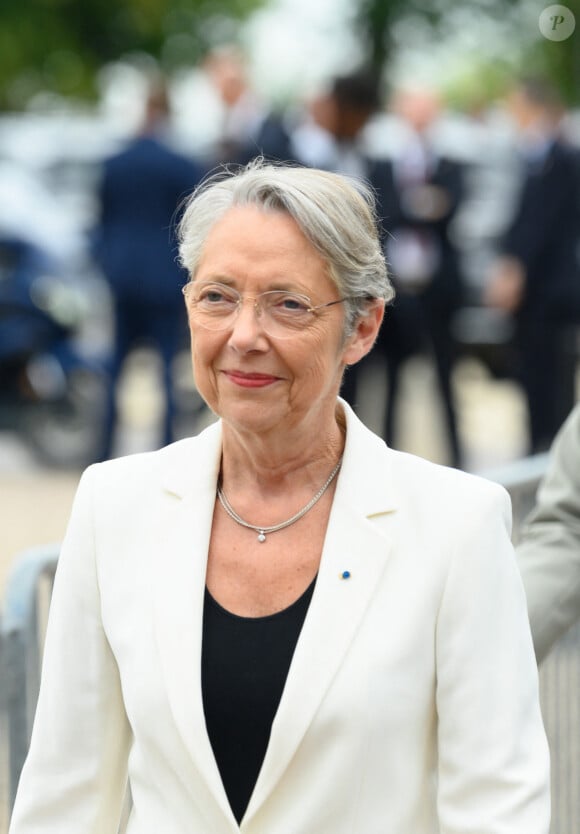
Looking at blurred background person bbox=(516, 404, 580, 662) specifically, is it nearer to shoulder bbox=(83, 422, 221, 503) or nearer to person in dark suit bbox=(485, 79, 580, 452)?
shoulder bbox=(83, 422, 221, 503)

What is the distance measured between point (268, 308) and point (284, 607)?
491 mm

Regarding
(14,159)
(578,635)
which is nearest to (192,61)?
(14,159)

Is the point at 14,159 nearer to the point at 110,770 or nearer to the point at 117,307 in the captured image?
the point at 117,307

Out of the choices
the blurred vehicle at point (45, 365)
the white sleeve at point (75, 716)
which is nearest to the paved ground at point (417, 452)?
the blurred vehicle at point (45, 365)

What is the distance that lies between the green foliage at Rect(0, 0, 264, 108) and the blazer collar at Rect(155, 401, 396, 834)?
2959cm

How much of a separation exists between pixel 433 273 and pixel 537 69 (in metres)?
28.5

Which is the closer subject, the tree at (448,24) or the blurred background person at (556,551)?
the blurred background person at (556,551)

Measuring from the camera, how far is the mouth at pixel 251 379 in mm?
2787

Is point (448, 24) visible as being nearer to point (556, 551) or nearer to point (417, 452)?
point (417, 452)

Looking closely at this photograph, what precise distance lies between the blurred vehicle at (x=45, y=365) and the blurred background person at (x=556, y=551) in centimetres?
810

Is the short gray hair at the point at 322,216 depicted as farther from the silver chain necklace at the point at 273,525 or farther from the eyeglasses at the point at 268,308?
the silver chain necklace at the point at 273,525

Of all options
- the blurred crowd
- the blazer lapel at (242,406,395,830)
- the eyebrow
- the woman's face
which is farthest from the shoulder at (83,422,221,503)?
the blurred crowd

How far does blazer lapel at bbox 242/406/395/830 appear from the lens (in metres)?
2.65

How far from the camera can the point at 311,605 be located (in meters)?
2.73
